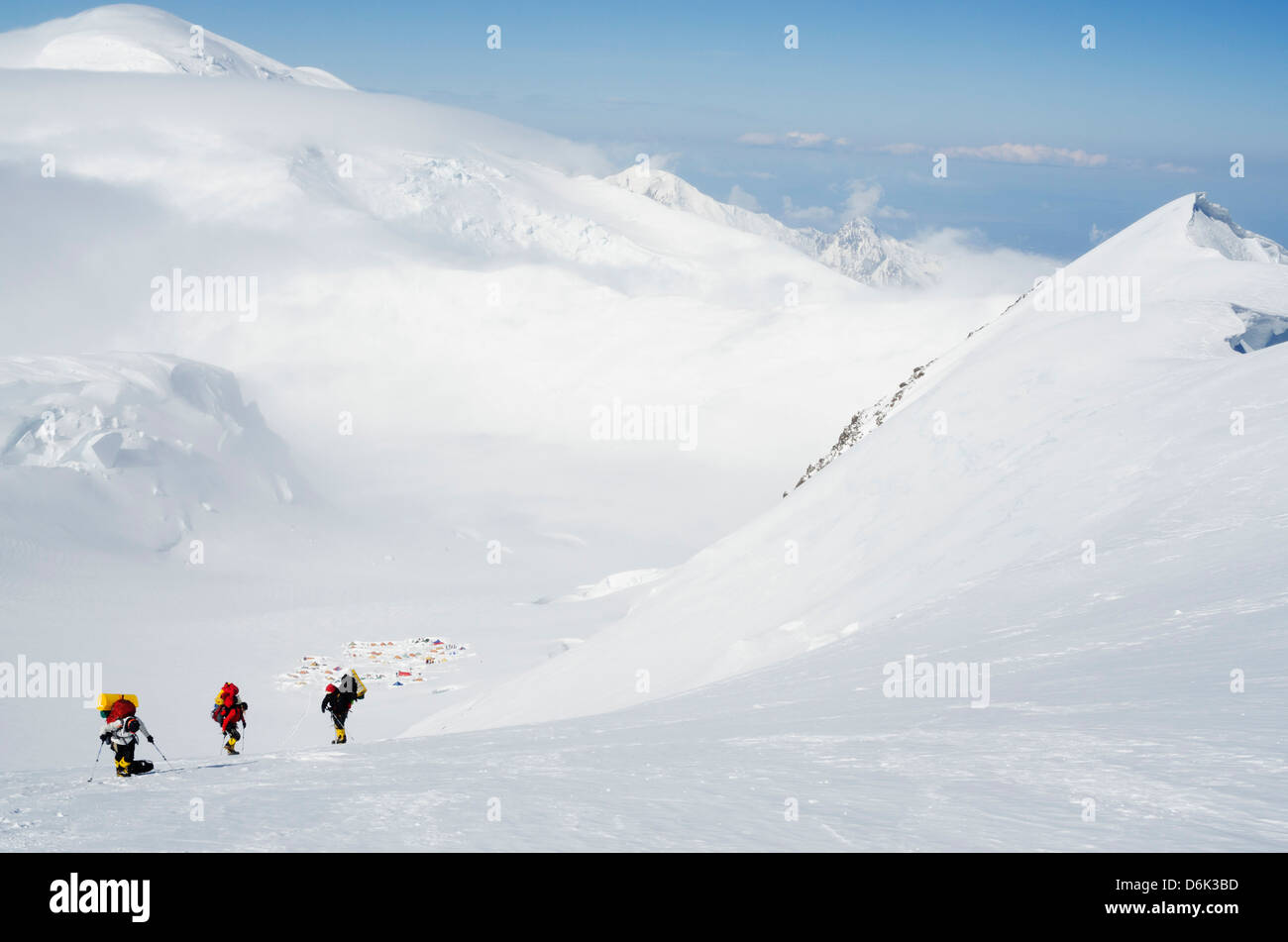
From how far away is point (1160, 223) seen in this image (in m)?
38.0

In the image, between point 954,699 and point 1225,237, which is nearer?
point 954,699

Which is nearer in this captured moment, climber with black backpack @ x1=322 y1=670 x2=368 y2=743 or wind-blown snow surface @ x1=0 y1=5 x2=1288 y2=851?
wind-blown snow surface @ x1=0 y1=5 x2=1288 y2=851

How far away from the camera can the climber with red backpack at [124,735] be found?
1216cm

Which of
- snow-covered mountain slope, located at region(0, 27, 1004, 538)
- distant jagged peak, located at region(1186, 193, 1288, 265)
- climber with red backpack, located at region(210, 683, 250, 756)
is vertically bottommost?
climber with red backpack, located at region(210, 683, 250, 756)

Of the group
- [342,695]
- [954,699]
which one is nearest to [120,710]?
[342,695]

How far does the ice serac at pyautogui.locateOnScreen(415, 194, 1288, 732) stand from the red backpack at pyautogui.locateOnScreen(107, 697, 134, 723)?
10.2 meters

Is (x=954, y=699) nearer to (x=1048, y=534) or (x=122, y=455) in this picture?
(x=1048, y=534)

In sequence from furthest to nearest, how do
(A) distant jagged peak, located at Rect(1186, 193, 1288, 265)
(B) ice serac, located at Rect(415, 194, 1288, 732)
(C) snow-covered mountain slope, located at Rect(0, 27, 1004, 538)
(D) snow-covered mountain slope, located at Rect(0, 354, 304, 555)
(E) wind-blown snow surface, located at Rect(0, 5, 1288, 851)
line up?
(C) snow-covered mountain slope, located at Rect(0, 27, 1004, 538) → (D) snow-covered mountain slope, located at Rect(0, 354, 304, 555) → (A) distant jagged peak, located at Rect(1186, 193, 1288, 265) → (B) ice serac, located at Rect(415, 194, 1288, 732) → (E) wind-blown snow surface, located at Rect(0, 5, 1288, 851)

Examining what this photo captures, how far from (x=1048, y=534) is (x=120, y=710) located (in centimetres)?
1728

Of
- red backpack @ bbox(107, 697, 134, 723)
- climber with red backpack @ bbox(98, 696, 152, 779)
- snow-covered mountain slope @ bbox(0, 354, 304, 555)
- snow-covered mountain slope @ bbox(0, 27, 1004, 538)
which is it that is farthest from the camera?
snow-covered mountain slope @ bbox(0, 27, 1004, 538)

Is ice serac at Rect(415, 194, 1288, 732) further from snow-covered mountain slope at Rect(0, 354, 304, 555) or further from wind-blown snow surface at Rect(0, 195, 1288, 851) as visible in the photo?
snow-covered mountain slope at Rect(0, 354, 304, 555)

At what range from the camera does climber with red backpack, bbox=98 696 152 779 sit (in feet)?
39.9

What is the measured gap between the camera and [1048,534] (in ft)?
66.1

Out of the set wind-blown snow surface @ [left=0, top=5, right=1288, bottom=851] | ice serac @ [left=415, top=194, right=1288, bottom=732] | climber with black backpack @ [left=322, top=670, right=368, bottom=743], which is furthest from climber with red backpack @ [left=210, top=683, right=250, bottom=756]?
ice serac @ [left=415, top=194, right=1288, bottom=732]
